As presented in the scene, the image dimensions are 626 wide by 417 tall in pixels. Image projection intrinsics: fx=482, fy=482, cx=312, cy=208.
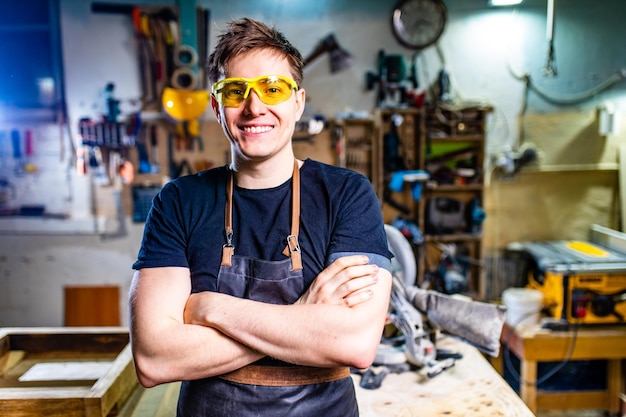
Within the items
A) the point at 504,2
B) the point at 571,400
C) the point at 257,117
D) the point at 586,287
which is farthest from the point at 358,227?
the point at 504,2

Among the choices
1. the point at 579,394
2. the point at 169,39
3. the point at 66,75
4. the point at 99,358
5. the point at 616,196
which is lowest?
the point at 579,394

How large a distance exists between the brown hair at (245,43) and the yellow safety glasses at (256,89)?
0.18ft

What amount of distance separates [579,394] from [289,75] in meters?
3.69

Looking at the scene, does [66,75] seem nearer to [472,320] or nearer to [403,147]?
[403,147]

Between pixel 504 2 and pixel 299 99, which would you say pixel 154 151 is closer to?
pixel 299 99

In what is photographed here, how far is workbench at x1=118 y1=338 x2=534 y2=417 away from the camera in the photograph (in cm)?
186

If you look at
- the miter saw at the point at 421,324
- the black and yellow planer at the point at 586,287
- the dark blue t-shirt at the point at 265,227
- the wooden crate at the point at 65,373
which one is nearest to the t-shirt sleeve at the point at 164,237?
the dark blue t-shirt at the point at 265,227

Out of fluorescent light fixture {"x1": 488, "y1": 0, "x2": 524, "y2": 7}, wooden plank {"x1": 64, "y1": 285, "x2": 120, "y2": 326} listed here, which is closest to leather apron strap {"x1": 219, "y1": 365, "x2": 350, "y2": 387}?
wooden plank {"x1": 64, "y1": 285, "x2": 120, "y2": 326}

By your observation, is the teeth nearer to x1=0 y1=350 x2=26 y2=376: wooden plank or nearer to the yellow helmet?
x1=0 y1=350 x2=26 y2=376: wooden plank

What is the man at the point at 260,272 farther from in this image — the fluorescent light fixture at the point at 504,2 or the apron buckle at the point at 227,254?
the fluorescent light fixture at the point at 504,2

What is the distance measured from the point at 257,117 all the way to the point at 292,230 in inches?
13.3

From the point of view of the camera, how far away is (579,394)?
12.4ft

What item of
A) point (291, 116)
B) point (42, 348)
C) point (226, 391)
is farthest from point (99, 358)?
point (291, 116)

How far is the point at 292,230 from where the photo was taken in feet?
4.59
